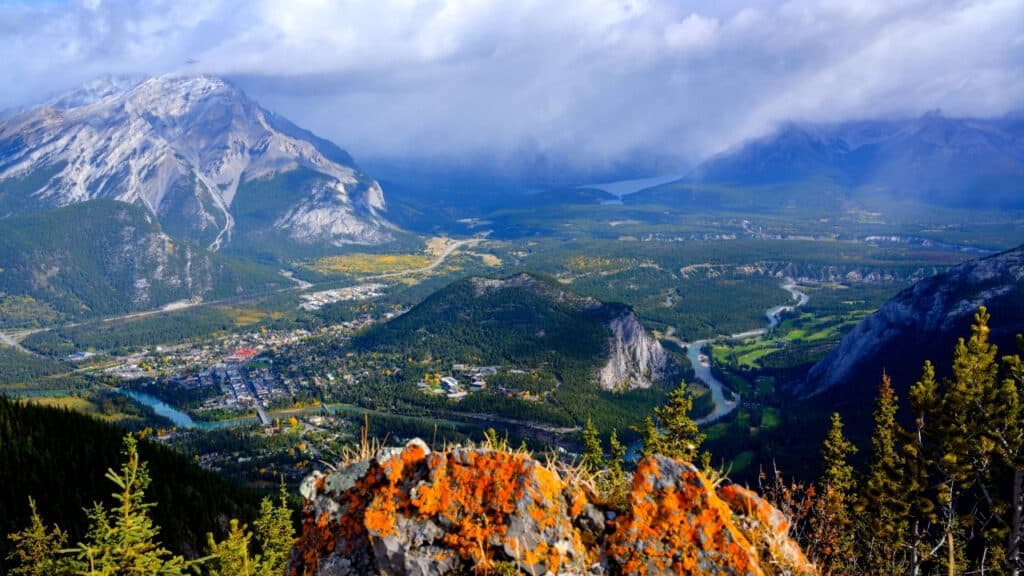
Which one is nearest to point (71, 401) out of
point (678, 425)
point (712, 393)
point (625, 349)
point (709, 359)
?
point (625, 349)

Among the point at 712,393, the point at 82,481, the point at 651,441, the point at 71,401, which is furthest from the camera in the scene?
the point at 71,401

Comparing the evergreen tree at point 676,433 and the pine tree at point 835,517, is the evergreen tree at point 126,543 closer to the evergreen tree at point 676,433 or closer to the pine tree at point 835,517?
the pine tree at point 835,517

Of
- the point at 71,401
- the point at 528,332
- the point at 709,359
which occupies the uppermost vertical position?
the point at 528,332

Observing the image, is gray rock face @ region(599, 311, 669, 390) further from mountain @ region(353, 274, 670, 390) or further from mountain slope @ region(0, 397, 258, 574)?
mountain slope @ region(0, 397, 258, 574)

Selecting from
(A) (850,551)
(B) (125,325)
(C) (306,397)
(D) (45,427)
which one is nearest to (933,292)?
(A) (850,551)

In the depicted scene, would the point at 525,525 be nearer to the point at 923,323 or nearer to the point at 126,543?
the point at 126,543

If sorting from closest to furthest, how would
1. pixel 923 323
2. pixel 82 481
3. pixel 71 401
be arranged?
pixel 82 481
pixel 923 323
pixel 71 401
